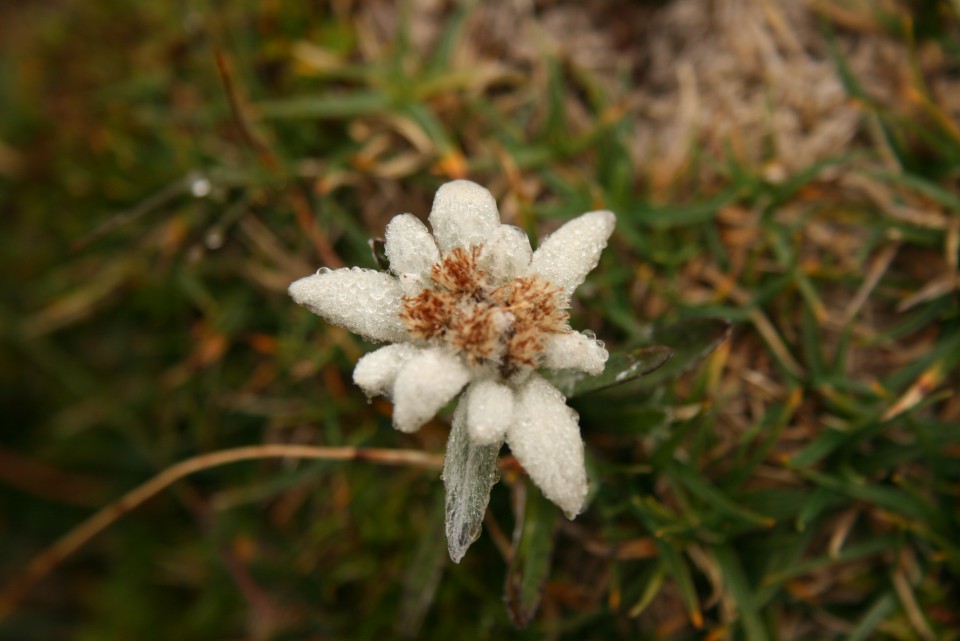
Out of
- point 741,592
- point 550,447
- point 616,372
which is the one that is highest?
point 550,447

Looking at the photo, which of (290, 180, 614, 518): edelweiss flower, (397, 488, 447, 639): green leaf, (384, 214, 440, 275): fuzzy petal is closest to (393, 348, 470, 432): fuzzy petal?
(290, 180, 614, 518): edelweiss flower

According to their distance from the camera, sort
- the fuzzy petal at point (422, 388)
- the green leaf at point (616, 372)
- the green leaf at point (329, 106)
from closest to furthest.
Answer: the fuzzy petal at point (422, 388) < the green leaf at point (616, 372) < the green leaf at point (329, 106)

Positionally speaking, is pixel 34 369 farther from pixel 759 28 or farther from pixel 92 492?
pixel 759 28

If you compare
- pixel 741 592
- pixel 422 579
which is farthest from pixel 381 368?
pixel 741 592

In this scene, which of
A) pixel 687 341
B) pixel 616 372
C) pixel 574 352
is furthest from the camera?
pixel 687 341

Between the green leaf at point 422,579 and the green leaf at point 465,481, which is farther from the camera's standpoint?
the green leaf at point 422,579

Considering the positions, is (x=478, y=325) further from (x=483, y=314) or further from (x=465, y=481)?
(x=465, y=481)

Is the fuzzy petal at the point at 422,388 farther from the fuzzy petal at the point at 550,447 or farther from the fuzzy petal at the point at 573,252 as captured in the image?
the fuzzy petal at the point at 573,252

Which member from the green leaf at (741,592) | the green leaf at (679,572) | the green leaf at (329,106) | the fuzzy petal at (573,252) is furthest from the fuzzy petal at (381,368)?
the green leaf at (329,106)
